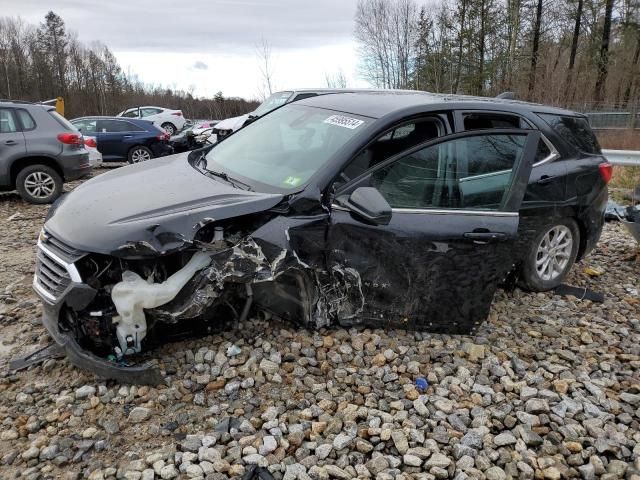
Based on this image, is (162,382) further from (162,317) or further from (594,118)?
(594,118)

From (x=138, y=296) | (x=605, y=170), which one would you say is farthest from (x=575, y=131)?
(x=138, y=296)

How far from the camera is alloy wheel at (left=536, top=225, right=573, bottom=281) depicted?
4.61 metres

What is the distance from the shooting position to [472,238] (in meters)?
3.51

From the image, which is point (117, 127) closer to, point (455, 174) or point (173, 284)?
point (173, 284)

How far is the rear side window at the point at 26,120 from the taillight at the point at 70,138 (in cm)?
44

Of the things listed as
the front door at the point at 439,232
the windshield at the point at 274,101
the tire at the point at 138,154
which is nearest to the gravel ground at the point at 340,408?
the front door at the point at 439,232

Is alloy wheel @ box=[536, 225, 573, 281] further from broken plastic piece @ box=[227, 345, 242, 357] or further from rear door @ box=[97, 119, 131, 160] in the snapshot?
rear door @ box=[97, 119, 131, 160]

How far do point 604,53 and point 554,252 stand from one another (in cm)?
3119

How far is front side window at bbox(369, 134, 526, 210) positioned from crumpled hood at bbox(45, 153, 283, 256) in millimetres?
789

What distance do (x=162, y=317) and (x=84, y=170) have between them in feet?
22.8

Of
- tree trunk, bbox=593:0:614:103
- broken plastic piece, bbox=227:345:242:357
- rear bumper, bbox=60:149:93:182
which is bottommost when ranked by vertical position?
broken plastic piece, bbox=227:345:242:357

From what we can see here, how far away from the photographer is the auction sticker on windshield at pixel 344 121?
11.8 feet

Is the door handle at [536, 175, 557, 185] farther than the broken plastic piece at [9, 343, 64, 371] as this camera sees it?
Yes

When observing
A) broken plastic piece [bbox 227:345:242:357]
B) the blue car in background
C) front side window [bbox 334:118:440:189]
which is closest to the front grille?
broken plastic piece [bbox 227:345:242:357]
